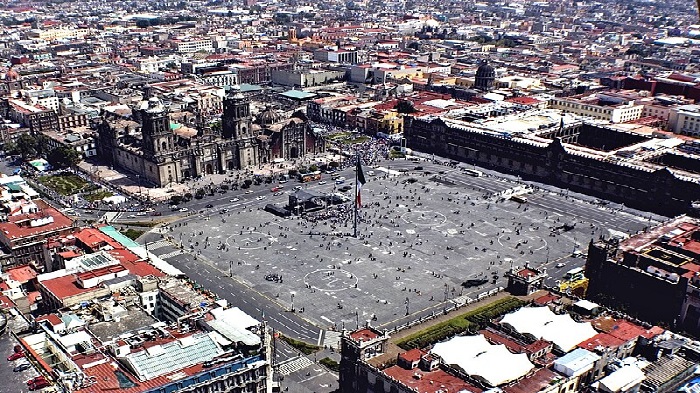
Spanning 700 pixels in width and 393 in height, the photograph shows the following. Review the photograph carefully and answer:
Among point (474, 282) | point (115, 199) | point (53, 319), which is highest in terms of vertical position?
point (53, 319)

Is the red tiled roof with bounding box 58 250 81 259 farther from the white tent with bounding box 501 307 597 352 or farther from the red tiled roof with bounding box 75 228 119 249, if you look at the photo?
the white tent with bounding box 501 307 597 352

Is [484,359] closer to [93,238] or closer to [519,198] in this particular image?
[93,238]

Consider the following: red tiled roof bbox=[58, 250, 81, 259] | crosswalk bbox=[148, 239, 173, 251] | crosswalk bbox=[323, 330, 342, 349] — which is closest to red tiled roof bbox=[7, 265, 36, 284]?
red tiled roof bbox=[58, 250, 81, 259]

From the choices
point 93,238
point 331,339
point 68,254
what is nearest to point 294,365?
point 331,339

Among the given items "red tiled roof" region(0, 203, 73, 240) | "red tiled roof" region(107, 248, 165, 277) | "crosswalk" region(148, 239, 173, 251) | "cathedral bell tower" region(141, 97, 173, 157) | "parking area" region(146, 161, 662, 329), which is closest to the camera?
"red tiled roof" region(107, 248, 165, 277)

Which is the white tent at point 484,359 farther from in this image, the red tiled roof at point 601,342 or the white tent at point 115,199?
the white tent at point 115,199

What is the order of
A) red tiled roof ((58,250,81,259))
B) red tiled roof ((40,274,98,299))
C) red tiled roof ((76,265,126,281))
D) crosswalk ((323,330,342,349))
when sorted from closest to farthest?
red tiled roof ((40,274,98,299)) → red tiled roof ((76,265,126,281)) → crosswalk ((323,330,342,349)) → red tiled roof ((58,250,81,259))
